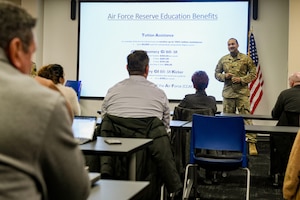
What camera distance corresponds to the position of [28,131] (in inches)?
39.5

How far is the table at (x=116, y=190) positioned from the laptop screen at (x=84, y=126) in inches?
34.5

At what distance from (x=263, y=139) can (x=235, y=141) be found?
14.0 ft

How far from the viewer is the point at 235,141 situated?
379cm

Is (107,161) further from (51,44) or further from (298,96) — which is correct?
(51,44)

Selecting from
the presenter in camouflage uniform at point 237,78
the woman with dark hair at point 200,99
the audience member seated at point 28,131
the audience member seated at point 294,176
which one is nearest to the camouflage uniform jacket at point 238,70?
the presenter in camouflage uniform at point 237,78

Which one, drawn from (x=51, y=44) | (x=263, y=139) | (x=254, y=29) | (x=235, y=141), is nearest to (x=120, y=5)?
(x=51, y=44)

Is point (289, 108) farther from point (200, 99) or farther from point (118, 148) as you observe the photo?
point (118, 148)

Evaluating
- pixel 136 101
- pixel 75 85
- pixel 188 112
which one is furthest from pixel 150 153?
pixel 75 85

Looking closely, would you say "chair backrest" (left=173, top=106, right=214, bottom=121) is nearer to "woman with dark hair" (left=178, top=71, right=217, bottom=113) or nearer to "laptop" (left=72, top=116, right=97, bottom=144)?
"woman with dark hair" (left=178, top=71, right=217, bottom=113)

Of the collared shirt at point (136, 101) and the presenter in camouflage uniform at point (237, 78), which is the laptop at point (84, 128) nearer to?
the collared shirt at point (136, 101)

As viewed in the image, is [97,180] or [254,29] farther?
[254,29]

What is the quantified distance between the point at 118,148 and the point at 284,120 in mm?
2834

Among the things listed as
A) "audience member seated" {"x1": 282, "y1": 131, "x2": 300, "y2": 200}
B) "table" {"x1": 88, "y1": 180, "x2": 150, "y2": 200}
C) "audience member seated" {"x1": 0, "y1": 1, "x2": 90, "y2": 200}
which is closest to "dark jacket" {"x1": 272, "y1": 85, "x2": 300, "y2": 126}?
"audience member seated" {"x1": 282, "y1": 131, "x2": 300, "y2": 200}

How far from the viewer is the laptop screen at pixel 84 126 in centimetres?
270
